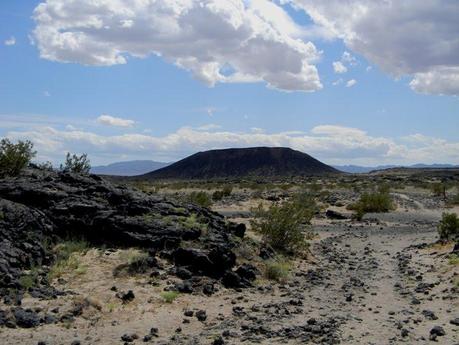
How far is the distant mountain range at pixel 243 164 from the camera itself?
6388 inches

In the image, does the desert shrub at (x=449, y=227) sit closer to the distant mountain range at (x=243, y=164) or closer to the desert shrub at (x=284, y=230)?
the desert shrub at (x=284, y=230)

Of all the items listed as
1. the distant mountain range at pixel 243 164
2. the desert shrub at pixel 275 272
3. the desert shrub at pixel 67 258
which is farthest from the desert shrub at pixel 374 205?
the distant mountain range at pixel 243 164

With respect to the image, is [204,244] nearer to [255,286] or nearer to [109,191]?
[255,286]

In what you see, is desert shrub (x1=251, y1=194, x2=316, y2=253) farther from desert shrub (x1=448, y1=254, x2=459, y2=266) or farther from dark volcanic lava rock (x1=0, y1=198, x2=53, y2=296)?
dark volcanic lava rock (x1=0, y1=198, x2=53, y2=296)

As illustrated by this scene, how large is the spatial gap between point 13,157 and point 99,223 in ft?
20.6

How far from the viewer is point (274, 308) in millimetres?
11773

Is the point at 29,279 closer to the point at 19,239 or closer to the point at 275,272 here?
the point at 19,239

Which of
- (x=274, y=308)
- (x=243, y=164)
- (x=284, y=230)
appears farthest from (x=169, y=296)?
(x=243, y=164)

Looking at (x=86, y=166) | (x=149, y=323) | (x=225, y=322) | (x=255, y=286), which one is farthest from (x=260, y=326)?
(x=86, y=166)

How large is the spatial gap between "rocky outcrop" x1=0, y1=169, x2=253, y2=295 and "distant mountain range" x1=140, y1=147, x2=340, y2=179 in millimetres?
137237

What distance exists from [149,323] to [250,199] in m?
36.2

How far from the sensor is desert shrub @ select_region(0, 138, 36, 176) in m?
19.8

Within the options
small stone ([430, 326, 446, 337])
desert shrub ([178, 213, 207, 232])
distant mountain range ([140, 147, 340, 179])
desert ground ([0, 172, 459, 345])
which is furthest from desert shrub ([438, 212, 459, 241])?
distant mountain range ([140, 147, 340, 179])

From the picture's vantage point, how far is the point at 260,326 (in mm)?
10250
